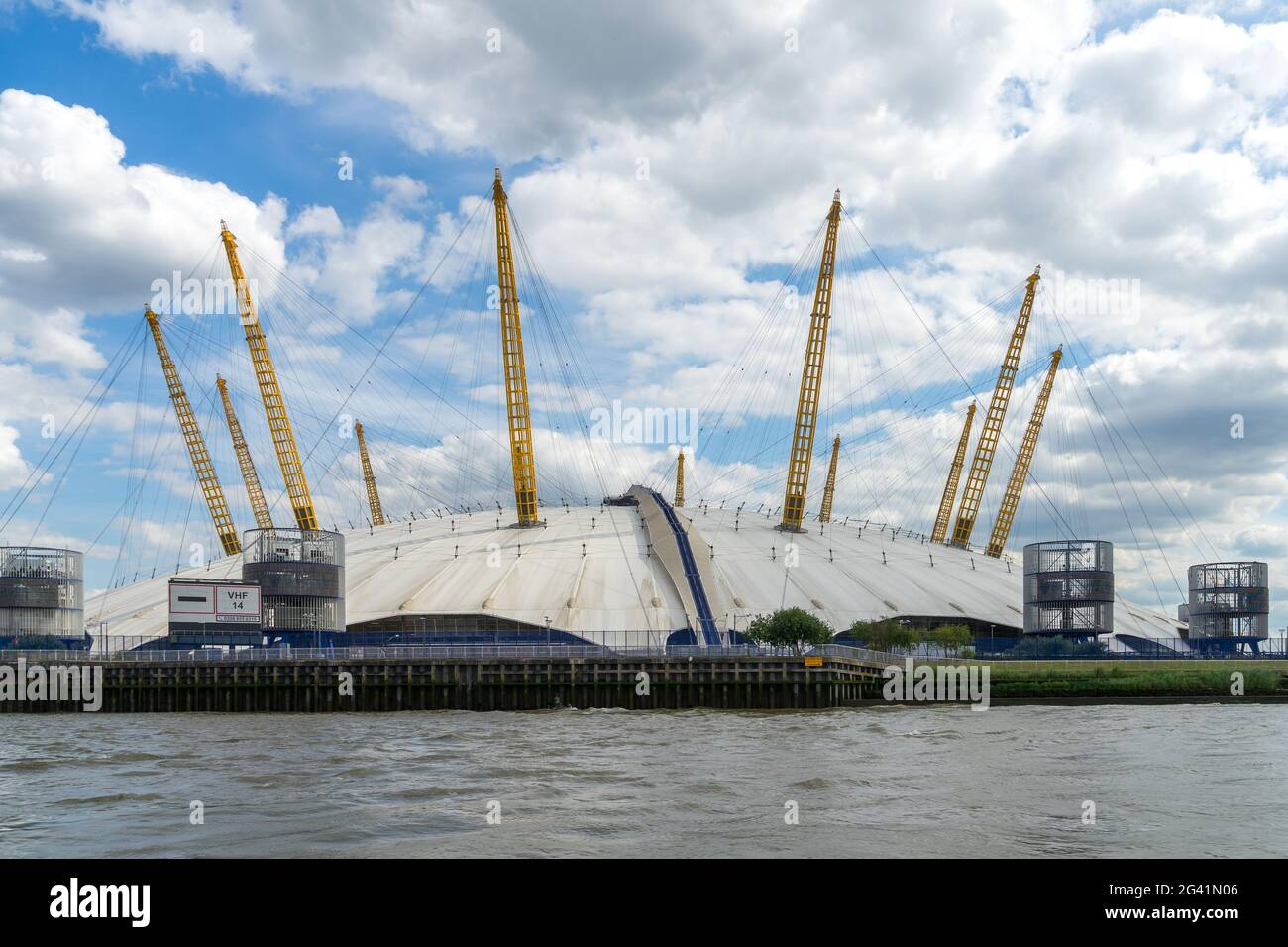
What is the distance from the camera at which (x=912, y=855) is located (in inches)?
830

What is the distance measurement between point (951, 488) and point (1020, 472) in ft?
38.7

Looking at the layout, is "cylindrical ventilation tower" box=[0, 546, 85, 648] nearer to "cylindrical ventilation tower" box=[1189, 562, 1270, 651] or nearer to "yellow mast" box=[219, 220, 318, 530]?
"yellow mast" box=[219, 220, 318, 530]

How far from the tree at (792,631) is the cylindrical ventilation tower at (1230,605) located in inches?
1597

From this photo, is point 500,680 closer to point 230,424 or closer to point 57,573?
point 57,573

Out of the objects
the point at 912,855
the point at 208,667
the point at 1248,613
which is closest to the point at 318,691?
the point at 208,667

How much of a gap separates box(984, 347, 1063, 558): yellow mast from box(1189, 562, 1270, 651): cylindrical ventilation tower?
2839cm

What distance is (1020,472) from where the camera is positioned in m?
123

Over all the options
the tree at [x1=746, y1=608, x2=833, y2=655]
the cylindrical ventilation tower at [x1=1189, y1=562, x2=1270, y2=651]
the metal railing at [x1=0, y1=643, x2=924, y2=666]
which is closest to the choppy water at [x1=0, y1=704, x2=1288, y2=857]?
the metal railing at [x1=0, y1=643, x2=924, y2=666]

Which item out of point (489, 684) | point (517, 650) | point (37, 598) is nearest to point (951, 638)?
point (517, 650)

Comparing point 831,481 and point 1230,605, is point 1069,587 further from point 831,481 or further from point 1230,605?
point 831,481

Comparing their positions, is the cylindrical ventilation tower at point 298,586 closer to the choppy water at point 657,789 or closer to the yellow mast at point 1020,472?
the choppy water at point 657,789

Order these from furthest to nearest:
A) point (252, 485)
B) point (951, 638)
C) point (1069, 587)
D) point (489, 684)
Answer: point (252, 485) < point (1069, 587) < point (951, 638) < point (489, 684)

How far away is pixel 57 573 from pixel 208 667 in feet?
63.7
